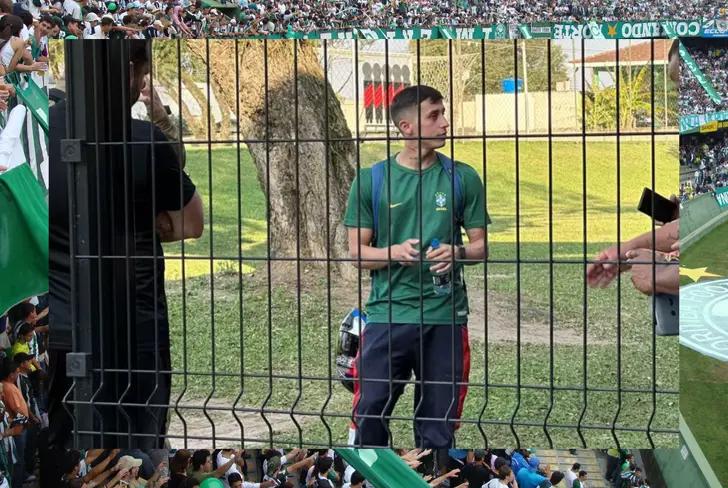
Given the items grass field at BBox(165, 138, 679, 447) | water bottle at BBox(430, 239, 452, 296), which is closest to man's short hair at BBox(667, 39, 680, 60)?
grass field at BBox(165, 138, 679, 447)

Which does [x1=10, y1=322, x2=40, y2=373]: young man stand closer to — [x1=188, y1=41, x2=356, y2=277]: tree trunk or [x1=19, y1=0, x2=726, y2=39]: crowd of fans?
[x1=188, y1=41, x2=356, y2=277]: tree trunk

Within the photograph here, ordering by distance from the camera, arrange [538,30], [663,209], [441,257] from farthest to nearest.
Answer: [538,30] < [663,209] < [441,257]

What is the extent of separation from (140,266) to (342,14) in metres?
13.2

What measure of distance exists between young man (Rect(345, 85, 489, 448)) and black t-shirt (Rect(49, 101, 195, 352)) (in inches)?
30.5

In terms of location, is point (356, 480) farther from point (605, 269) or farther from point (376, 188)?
point (605, 269)

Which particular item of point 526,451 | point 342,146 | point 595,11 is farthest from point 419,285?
point 595,11

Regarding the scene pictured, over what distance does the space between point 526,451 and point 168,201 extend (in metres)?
1.75

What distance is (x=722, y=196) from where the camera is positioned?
4305mm

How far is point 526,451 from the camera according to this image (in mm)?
4180

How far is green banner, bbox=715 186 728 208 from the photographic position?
4234mm

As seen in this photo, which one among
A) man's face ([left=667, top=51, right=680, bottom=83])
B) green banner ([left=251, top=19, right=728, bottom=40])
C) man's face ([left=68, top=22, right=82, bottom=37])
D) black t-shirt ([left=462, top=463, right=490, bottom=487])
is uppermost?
green banner ([left=251, top=19, right=728, bottom=40])

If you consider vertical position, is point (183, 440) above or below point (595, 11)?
below

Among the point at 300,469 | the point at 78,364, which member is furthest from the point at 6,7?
the point at 300,469

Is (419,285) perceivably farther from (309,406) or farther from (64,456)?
(64,456)
